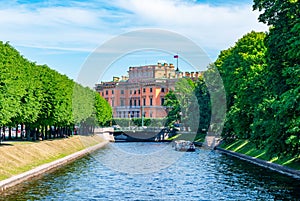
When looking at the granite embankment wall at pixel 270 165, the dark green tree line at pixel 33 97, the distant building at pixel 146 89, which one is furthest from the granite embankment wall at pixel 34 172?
the distant building at pixel 146 89

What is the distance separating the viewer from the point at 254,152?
2621 inches

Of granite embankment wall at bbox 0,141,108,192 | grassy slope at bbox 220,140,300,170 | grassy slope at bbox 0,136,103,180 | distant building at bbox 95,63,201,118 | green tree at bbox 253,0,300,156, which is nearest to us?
green tree at bbox 253,0,300,156

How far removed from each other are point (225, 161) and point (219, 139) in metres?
28.7

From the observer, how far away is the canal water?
36812 millimetres

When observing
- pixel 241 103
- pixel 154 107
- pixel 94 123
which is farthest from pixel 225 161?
pixel 154 107

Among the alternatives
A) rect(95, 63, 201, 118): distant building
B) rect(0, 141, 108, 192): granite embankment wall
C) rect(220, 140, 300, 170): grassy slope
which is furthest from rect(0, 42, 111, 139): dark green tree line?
rect(95, 63, 201, 118): distant building

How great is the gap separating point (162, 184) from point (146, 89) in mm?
150170

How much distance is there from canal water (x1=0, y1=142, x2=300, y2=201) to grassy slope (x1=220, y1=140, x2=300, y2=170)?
2.06m

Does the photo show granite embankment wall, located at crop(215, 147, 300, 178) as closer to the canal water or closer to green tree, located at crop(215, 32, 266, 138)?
the canal water

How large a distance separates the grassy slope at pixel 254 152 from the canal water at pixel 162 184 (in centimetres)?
206

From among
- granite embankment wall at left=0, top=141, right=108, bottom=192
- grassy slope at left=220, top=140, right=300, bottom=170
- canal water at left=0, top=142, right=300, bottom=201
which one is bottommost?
canal water at left=0, top=142, right=300, bottom=201

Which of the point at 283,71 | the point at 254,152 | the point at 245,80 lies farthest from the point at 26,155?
the point at 283,71

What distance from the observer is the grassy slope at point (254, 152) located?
1957 inches

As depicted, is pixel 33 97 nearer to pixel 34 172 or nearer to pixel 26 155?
pixel 26 155
